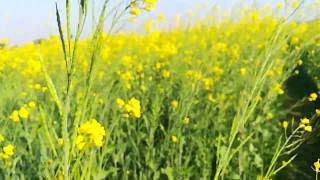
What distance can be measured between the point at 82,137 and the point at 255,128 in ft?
8.54

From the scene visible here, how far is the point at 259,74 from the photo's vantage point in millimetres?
914

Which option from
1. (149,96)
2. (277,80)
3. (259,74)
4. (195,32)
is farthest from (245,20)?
(259,74)

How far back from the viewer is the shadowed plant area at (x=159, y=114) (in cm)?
83

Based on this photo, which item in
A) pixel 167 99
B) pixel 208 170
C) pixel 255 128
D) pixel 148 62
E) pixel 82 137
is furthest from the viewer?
pixel 148 62

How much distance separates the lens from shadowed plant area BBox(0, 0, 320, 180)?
0.83 m

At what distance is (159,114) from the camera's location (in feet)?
9.48

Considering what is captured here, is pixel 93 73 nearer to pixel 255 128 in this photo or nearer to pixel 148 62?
pixel 255 128

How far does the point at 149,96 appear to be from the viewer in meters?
3.97

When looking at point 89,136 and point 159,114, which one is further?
point 159,114

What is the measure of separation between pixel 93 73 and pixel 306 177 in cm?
313

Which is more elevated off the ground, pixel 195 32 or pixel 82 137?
pixel 195 32

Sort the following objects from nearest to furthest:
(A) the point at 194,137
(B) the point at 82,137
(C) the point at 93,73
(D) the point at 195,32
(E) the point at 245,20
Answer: (C) the point at 93,73
(B) the point at 82,137
(A) the point at 194,137
(D) the point at 195,32
(E) the point at 245,20

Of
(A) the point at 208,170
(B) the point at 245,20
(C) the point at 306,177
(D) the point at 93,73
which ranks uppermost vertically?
(B) the point at 245,20

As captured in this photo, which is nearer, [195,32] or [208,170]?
[208,170]
